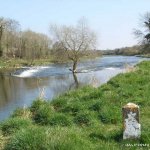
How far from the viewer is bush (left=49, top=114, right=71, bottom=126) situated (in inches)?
356

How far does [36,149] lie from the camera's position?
6555 millimetres

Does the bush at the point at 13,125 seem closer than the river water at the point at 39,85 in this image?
Yes

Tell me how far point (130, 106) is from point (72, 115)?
313 centimetres

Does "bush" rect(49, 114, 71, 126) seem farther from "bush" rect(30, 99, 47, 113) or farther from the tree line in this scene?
the tree line

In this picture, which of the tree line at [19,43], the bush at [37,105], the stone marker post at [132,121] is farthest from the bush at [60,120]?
the tree line at [19,43]

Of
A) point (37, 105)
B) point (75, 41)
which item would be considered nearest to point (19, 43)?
point (75, 41)

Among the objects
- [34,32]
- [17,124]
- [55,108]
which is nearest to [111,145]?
[17,124]

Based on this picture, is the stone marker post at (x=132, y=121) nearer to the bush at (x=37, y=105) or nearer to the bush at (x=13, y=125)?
the bush at (x=13, y=125)

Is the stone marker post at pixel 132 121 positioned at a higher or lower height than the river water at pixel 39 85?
higher

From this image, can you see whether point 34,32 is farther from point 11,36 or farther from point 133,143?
point 133,143

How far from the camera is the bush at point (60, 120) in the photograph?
29.7 ft

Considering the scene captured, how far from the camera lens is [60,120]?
30.0 ft

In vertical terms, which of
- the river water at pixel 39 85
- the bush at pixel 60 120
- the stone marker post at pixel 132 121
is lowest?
the river water at pixel 39 85

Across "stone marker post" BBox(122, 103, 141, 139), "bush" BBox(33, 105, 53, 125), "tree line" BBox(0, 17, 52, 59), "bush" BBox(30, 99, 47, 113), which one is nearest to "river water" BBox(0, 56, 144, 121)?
"bush" BBox(30, 99, 47, 113)
